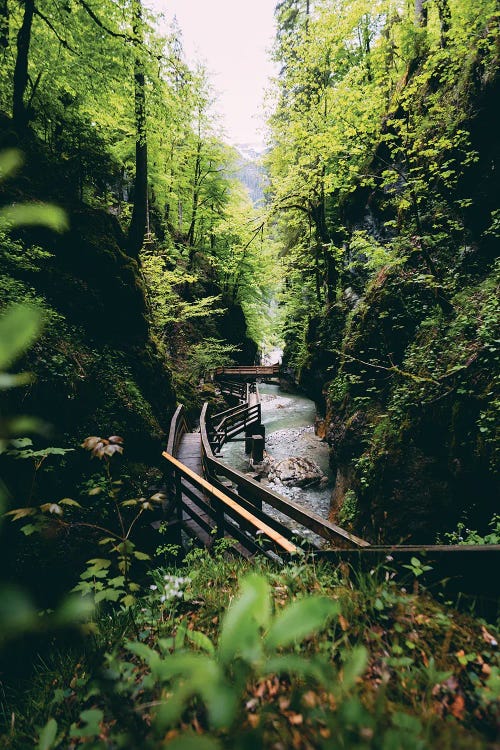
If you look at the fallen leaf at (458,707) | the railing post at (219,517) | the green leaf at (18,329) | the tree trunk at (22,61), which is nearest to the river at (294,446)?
the railing post at (219,517)

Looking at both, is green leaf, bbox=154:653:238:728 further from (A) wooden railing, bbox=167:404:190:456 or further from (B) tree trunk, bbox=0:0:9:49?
(B) tree trunk, bbox=0:0:9:49

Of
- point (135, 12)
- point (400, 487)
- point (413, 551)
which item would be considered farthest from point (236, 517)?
point (135, 12)

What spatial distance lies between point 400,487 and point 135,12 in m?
12.1

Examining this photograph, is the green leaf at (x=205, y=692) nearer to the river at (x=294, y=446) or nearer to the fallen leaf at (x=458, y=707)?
the fallen leaf at (x=458, y=707)

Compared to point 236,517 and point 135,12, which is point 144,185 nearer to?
point 135,12

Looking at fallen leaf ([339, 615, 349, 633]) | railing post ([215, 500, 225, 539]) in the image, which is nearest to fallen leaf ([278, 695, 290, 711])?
fallen leaf ([339, 615, 349, 633])

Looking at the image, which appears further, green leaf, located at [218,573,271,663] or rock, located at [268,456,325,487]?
rock, located at [268,456,325,487]

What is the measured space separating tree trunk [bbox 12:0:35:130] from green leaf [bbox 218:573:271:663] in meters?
10.4

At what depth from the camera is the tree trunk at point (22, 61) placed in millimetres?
Answer: 6477

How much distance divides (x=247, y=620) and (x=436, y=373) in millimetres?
5898

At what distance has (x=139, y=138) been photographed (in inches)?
355

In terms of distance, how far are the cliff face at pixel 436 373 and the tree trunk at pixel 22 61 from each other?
760cm

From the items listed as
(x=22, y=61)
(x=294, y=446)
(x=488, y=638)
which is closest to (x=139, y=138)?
(x=22, y=61)

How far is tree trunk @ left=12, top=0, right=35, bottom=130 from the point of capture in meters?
6.48
